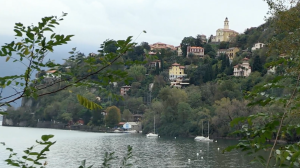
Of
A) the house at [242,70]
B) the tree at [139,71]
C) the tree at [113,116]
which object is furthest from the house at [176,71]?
the tree at [113,116]

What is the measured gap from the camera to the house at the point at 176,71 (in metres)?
64.0

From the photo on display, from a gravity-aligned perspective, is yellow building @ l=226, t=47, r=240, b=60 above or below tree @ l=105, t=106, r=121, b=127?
above

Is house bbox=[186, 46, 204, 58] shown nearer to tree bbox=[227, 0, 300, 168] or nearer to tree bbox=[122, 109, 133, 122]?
tree bbox=[122, 109, 133, 122]

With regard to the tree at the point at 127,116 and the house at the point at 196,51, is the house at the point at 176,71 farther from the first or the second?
the tree at the point at 127,116

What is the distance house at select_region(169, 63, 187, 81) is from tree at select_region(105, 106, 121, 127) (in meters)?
11.7

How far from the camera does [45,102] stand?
68.9m

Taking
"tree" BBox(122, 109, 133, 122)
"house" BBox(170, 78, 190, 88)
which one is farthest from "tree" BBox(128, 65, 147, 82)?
"tree" BBox(122, 109, 133, 122)

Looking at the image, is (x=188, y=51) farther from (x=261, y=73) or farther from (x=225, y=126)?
(x=225, y=126)

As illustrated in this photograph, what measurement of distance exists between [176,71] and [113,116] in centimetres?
1398

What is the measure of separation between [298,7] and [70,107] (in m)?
52.8

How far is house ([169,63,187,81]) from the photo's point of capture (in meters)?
64.0

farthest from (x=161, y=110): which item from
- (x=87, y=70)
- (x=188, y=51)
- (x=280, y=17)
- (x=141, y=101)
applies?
(x=87, y=70)

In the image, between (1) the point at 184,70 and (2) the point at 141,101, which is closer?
(2) the point at 141,101

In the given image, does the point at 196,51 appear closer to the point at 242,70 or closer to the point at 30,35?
the point at 242,70
